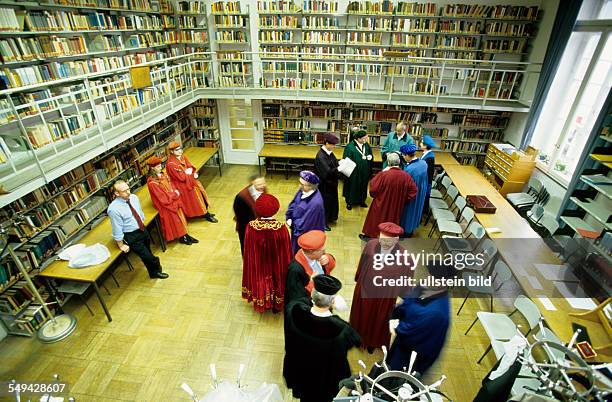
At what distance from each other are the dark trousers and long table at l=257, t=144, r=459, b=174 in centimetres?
379

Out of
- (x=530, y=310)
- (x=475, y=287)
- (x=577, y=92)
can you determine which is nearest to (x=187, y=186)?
(x=475, y=287)

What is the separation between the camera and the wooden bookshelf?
6.12 meters

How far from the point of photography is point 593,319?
3.15 metres

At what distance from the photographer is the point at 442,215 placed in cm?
563

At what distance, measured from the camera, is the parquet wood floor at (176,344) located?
345 centimetres

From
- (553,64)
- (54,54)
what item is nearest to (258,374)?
(54,54)

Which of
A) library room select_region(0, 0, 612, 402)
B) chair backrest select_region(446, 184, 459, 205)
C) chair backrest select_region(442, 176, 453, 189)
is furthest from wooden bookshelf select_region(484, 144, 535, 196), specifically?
chair backrest select_region(446, 184, 459, 205)

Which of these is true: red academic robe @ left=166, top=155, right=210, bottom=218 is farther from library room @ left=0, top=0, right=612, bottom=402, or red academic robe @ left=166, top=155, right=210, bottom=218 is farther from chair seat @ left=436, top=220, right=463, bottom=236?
chair seat @ left=436, top=220, right=463, bottom=236

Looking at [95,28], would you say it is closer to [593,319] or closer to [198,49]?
[198,49]

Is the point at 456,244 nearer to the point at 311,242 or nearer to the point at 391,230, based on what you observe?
the point at 391,230

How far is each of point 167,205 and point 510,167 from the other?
6668 millimetres

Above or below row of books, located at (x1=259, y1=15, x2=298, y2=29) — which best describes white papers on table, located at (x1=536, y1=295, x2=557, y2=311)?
below

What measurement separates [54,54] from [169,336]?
4367 mm
